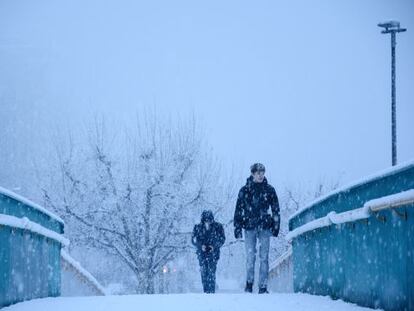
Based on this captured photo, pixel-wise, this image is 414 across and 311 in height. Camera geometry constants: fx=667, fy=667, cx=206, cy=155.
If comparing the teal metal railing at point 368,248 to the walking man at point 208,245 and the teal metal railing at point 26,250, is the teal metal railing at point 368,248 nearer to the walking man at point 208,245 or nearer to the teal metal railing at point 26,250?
the teal metal railing at point 26,250

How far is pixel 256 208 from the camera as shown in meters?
9.59

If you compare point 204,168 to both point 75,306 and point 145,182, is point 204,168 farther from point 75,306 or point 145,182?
point 75,306

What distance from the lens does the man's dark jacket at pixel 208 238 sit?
12359 millimetres

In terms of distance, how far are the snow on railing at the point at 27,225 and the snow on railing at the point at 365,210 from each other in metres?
3.18

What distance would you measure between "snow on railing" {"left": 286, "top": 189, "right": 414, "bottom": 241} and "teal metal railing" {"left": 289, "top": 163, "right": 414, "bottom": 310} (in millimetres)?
36

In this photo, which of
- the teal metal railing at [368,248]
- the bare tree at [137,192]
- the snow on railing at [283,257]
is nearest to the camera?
the teal metal railing at [368,248]

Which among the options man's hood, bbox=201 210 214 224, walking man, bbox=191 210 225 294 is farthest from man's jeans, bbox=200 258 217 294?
man's hood, bbox=201 210 214 224

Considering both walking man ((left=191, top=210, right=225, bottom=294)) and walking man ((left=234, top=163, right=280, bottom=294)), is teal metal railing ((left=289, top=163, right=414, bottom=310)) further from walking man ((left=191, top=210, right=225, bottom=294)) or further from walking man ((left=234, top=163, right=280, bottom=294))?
walking man ((left=191, top=210, right=225, bottom=294))

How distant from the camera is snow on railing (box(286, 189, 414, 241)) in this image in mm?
4789

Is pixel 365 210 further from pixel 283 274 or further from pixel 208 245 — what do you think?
pixel 283 274

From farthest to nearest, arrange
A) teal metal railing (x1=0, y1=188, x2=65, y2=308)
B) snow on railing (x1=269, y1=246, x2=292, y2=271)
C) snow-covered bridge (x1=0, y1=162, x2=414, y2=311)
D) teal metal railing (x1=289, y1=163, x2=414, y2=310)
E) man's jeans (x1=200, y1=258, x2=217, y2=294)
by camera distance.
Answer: snow on railing (x1=269, y1=246, x2=292, y2=271) → man's jeans (x1=200, y1=258, x2=217, y2=294) → teal metal railing (x1=0, y1=188, x2=65, y2=308) → snow-covered bridge (x1=0, y1=162, x2=414, y2=311) → teal metal railing (x1=289, y1=163, x2=414, y2=310)

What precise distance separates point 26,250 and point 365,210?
12.3 feet

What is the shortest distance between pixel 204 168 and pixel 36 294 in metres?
16.2

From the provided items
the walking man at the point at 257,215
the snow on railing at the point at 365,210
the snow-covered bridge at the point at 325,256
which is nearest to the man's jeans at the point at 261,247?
the walking man at the point at 257,215
